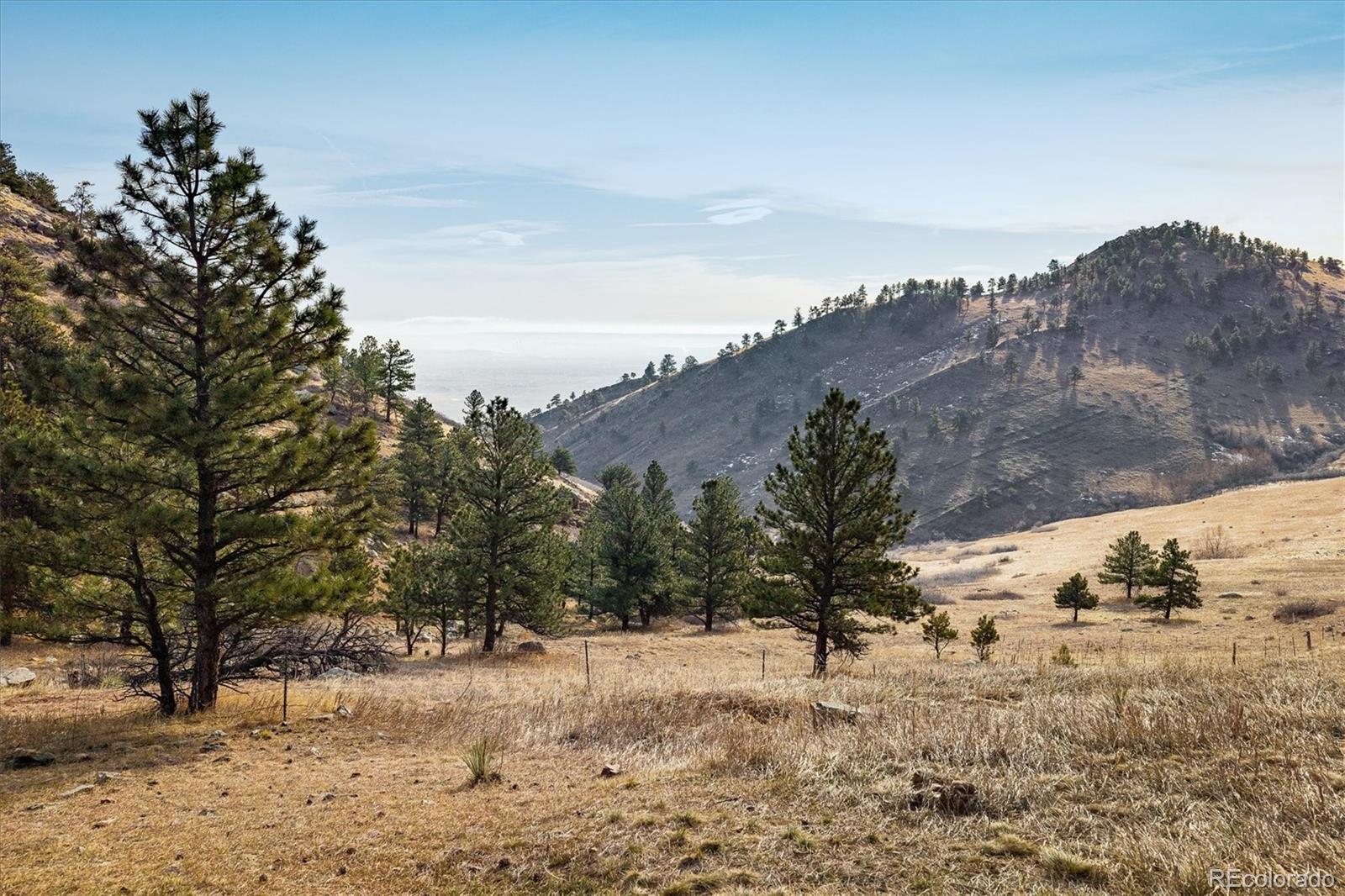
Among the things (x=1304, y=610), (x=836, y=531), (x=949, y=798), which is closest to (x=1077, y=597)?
(x=1304, y=610)

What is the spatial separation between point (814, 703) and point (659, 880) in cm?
625

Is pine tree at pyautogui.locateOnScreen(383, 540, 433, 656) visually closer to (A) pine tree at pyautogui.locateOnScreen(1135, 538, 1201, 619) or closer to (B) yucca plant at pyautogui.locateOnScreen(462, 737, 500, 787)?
(B) yucca plant at pyautogui.locateOnScreen(462, 737, 500, 787)

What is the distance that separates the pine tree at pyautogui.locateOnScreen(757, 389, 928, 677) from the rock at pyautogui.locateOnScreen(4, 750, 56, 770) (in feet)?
57.9

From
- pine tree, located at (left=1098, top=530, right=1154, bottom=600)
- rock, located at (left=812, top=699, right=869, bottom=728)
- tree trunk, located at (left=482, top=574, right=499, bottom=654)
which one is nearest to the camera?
rock, located at (left=812, top=699, right=869, bottom=728)

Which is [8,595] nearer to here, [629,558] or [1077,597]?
[629,558]

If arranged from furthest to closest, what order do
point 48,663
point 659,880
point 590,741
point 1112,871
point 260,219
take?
point 48,663 < point 260,219 < point 590,741 < point 659,880 < point 1112,871

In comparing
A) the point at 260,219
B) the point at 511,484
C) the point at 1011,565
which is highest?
the point at 260,219

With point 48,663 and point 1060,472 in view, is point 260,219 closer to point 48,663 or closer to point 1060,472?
point 48,663

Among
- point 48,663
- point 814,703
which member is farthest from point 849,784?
point 48,663

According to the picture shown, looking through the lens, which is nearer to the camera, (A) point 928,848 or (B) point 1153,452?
(A) point 928,848

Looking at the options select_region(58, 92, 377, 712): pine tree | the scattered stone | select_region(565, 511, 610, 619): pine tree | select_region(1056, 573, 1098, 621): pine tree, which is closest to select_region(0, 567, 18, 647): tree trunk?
select_region(58, 92, 377, 712): pine tree

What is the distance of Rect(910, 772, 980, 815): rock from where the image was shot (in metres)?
7.64

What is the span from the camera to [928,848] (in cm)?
682

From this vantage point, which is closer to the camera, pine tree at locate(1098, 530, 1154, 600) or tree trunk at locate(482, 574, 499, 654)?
tree trunk at locate(482, 574, 499, 654)
